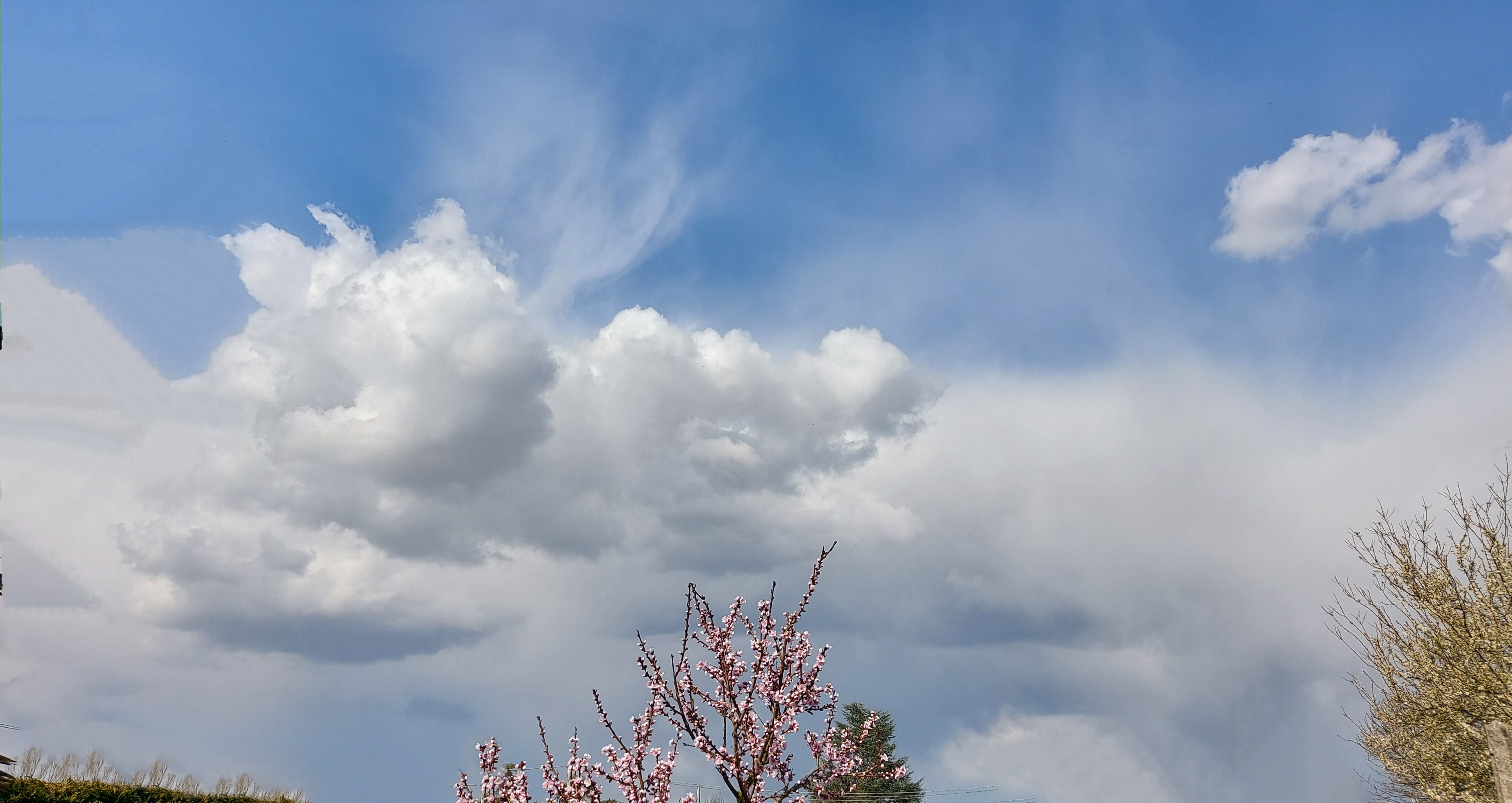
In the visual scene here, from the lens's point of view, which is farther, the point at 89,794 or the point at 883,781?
the point at 883,781

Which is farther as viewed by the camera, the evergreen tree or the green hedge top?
the evergreen tree

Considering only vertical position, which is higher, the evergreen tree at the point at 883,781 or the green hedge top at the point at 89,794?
the evergreen tree at the point at 883,781

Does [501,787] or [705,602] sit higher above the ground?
[705,602]

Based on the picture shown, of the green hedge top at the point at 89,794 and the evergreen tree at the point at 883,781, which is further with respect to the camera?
the evergreen tree at the point at 883,781

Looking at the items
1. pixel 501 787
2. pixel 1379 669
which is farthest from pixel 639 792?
pixel 1379 669

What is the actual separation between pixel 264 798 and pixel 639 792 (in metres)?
16.9

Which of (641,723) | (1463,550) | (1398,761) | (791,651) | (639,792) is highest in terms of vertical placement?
(1463,550)

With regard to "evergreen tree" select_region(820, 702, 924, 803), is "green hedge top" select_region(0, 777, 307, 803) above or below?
below

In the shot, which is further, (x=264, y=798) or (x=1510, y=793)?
(x=264, y=798)

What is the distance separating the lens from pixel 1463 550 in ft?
75.9

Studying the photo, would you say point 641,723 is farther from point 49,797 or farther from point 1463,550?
point 1463,550

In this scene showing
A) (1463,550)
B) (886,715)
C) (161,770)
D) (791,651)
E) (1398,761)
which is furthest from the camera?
(886,715)

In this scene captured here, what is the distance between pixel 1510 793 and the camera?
14461mm

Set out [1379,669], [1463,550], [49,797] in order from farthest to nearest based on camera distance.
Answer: [1379,669], [1463,550], [49,797]
